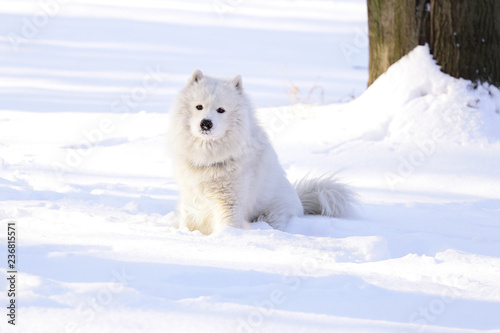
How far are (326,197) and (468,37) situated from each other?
2678mm

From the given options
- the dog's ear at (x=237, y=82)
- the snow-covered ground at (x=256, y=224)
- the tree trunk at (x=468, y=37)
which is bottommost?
the snow-covered ground at (x=256, y=224)

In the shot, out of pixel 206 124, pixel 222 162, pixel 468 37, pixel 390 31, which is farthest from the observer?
pixel 390 31

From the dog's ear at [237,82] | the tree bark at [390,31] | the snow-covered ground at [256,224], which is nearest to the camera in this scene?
the snow-covered ground at [256,224]

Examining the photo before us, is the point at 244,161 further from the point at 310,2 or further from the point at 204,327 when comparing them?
the point at 310,2

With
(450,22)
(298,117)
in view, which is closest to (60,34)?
(298,117)

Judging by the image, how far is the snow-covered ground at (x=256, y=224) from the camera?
2.62 m

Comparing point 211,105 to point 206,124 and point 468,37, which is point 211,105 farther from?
point 468,37

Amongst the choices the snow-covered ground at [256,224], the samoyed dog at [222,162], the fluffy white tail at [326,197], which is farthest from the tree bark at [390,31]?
the samoyed dog at [222,162]

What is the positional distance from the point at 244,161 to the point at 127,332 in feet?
7.86

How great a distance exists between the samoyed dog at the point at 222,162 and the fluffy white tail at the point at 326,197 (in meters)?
0.40

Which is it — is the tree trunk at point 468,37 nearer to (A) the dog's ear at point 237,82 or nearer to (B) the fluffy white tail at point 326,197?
(B) the fluffy white tail at point 326,197

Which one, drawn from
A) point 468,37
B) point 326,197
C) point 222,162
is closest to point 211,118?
point 222,162

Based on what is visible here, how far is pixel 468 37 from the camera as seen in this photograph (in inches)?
258

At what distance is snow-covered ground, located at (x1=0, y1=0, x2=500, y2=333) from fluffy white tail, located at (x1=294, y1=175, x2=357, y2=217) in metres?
0.14
